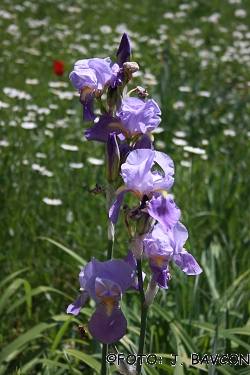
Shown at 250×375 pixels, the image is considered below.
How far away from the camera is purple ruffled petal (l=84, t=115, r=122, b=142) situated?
55.9 inches

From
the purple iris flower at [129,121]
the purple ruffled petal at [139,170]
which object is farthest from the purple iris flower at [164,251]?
the purple iris flower at [129,121]

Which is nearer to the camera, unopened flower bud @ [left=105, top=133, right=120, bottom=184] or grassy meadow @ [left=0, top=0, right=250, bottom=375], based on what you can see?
unopened flower bud @ [left=105, top=133, right=120, bottom=184]

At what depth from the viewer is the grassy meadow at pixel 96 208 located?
208 centimetres

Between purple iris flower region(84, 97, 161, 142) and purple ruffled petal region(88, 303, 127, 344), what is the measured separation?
0.44 metres

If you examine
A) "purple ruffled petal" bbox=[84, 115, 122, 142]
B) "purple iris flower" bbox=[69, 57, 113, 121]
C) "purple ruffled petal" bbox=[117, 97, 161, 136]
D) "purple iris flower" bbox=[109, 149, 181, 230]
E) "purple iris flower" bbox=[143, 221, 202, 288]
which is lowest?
"purple iris flower" bbox=[143, 221, 202, 288]

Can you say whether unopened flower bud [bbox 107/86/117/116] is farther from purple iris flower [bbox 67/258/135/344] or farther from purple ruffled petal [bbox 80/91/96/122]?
purple iris flower [bbox 67/258/135/344]

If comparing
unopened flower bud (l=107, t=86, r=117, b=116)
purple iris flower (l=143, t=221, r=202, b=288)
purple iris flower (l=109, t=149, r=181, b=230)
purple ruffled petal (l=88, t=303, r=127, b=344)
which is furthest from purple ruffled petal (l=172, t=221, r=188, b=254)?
unopened flower bud (l=107, t=86, r=117, b=116)

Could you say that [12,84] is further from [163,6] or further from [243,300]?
[163,6]

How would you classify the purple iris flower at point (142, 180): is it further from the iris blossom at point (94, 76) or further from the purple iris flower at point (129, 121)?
the iris blossom at point (94, 76)

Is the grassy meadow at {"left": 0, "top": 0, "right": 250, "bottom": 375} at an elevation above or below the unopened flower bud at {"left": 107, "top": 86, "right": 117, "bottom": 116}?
below

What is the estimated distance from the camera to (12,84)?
16.2 ft

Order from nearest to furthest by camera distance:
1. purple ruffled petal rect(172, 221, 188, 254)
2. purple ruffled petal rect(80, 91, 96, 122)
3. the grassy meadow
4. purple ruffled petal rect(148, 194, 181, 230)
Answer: purple ruffled petal rect(148, 194, 181, 230), purple ruffled petal rect(172, 221, 188, 254), purple ruffled petal rect(80, 91, 96, 122), the grassy meadow

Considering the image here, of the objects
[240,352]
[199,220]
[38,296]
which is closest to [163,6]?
[199,220]

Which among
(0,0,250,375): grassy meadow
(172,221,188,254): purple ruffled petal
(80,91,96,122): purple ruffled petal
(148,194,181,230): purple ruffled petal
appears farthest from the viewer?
(0,0,250,375): grassy meadow
